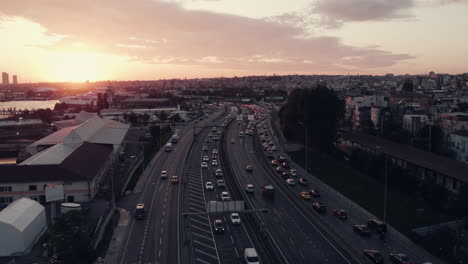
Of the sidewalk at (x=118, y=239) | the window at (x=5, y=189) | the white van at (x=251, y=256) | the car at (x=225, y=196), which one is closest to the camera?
the white van at (x=251, y=256)

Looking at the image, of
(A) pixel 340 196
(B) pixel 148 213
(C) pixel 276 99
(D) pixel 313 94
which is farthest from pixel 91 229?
(C) pixel 276 99

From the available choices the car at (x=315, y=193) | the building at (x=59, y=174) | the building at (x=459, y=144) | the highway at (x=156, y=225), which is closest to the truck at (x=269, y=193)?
the car at (x=315, y=193)

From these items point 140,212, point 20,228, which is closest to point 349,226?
point 140,212

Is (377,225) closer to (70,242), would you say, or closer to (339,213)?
(339,213)

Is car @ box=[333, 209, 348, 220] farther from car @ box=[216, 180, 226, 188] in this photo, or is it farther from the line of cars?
car @ box=[216, 180, 226, 188]

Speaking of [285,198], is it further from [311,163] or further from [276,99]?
[276,99]

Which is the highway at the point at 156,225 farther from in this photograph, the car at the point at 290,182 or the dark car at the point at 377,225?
the dark car at the point at 377,225
